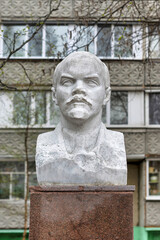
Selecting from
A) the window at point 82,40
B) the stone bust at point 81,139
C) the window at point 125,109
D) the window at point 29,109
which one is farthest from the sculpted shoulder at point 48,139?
the window at point 125,109

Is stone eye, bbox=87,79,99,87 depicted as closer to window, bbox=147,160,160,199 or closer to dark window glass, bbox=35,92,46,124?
dark window glass, bbox=35,92,46,124

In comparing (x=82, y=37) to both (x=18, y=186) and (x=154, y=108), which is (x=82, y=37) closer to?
(x=154, y=108)

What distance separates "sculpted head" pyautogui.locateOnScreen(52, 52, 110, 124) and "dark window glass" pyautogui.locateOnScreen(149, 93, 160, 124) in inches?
359

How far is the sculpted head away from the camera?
411 centimetres

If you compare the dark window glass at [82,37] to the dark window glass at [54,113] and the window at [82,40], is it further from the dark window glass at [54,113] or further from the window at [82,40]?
the dark window glass at [54,113]

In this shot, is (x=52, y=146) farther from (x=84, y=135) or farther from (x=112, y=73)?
(x=112, y=73)

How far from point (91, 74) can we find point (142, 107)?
902 cm

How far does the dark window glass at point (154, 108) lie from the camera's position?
1322 centimetres

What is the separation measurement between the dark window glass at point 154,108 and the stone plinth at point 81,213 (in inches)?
377

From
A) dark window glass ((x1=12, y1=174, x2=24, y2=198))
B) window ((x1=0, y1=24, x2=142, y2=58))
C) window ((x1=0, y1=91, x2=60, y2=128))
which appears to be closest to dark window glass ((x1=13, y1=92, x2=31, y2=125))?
window ((x1=0, y1=91, x2=60, y2=128))

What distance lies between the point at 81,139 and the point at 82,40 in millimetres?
5302

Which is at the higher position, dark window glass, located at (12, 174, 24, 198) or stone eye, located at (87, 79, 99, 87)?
stone eye, located at (87, 79, 99, 87)

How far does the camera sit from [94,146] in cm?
428

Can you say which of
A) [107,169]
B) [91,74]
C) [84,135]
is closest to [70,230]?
[107,169]
